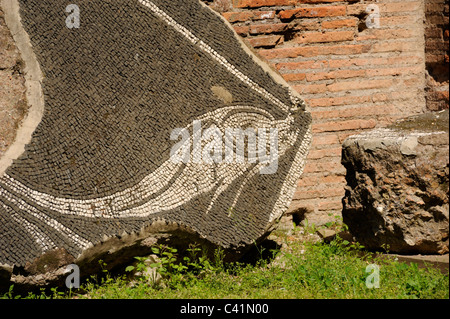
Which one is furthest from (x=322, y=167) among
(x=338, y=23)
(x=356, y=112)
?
(x=338, y=23)

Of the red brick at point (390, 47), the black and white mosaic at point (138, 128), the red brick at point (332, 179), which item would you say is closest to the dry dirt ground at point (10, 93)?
the black and white mosaic at point (138, 128)

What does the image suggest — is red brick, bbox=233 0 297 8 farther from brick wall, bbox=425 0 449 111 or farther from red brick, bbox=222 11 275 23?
brick wall, bbox=425 0 449 111

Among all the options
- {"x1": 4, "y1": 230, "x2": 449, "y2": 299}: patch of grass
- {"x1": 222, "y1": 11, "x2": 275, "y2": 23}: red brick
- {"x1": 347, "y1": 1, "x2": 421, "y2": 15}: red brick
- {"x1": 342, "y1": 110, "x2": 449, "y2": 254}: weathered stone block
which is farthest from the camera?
{"x1": 347, "y1": 1, "x2": 421, "y2": 15}: red brick

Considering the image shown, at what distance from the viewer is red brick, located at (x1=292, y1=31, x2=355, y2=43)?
4340 mm

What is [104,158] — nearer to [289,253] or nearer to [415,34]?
[289,253]

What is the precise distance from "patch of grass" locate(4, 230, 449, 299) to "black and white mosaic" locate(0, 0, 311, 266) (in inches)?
8.4

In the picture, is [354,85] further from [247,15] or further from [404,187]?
[404,187]

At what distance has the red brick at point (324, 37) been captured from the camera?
434 centimetres

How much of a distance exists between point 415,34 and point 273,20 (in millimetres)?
1129

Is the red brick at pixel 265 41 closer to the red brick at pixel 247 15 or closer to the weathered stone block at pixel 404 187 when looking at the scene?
the red brick at pixel 247 15

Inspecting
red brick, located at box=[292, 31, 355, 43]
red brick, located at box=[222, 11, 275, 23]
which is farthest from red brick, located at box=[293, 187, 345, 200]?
red brick, located at box=[222, 11, 275, 23]

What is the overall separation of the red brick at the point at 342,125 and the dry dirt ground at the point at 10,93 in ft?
7.19

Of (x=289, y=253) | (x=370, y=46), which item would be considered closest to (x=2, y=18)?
(x=289, y=253)

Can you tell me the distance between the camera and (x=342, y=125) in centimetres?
442
